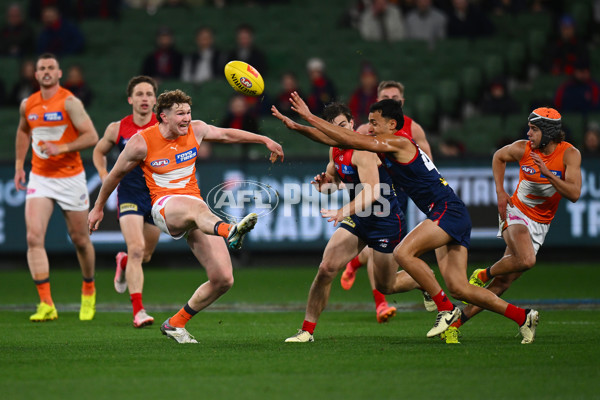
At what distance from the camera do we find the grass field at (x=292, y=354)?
6105 mm

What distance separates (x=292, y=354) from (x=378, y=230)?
1.95 m

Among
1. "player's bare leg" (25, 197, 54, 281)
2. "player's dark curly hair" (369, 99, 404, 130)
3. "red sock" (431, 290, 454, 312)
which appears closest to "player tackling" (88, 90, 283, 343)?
"player's dark curly hair" (369, 99, 404, 130)

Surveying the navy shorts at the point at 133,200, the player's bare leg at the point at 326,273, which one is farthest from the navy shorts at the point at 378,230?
the navy shorts at the point at 133,200

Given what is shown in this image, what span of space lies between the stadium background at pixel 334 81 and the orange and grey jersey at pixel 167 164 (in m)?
6.12

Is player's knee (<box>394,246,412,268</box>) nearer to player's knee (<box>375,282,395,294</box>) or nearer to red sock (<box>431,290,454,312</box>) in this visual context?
red sock (<box>431,290,454,312</box>)

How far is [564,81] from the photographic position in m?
18.1

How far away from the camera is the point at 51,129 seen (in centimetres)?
1104

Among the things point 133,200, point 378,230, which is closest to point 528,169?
point 378,230

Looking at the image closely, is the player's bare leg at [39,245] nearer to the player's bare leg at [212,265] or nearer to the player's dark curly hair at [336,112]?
the player's bare leg at [212,265]

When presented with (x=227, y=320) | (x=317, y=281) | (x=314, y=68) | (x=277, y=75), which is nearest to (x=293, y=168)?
(x=314, y=68)

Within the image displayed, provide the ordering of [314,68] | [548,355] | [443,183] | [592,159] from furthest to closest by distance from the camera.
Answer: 1. [314,68]
2. [592,159]
3. [443,183]
4. [548,355]

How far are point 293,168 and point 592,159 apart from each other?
16.9 ft

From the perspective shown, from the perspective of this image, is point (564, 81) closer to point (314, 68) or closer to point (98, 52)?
point (314, 68)

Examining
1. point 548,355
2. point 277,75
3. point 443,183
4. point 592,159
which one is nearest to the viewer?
point 548,355
